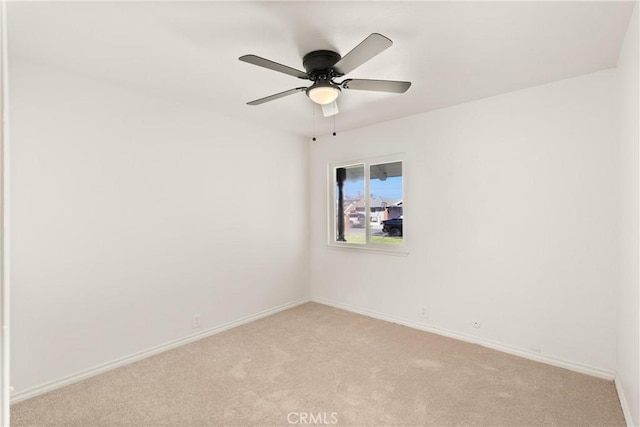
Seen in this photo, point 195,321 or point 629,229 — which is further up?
point 629,229

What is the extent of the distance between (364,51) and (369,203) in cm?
253

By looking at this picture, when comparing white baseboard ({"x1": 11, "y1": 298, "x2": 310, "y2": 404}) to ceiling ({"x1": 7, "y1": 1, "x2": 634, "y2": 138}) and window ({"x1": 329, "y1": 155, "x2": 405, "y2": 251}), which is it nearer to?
window ({"x1": 329, "y1": 155, "x2": 405, "y2": 251})

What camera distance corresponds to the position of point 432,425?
1937mm

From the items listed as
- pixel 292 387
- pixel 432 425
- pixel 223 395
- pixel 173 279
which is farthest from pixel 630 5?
pixel 173 279

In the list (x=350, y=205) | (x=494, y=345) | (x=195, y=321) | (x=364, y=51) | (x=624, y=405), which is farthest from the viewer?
(x=350, y=205)

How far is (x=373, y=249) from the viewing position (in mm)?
3926

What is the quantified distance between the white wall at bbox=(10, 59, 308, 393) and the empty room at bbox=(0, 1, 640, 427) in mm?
16

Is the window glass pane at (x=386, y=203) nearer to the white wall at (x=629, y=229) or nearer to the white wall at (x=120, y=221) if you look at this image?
the white wall at (x=120, y=221)

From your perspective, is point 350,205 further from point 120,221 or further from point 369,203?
point 120,221

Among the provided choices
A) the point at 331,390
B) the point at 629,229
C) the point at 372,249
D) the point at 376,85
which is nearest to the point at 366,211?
the point at 372,249

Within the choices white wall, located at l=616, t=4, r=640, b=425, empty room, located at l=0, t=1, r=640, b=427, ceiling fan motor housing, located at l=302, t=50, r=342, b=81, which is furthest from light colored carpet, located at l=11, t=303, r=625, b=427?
ceiling fan motor housing, located at l=302, t=50, r=342, b=81

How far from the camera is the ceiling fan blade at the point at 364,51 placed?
1.57 m

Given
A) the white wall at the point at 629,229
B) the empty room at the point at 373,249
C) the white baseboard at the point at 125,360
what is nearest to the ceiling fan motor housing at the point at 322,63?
the empty room at the point at 373,249

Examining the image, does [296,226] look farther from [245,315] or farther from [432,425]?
[432,425]
